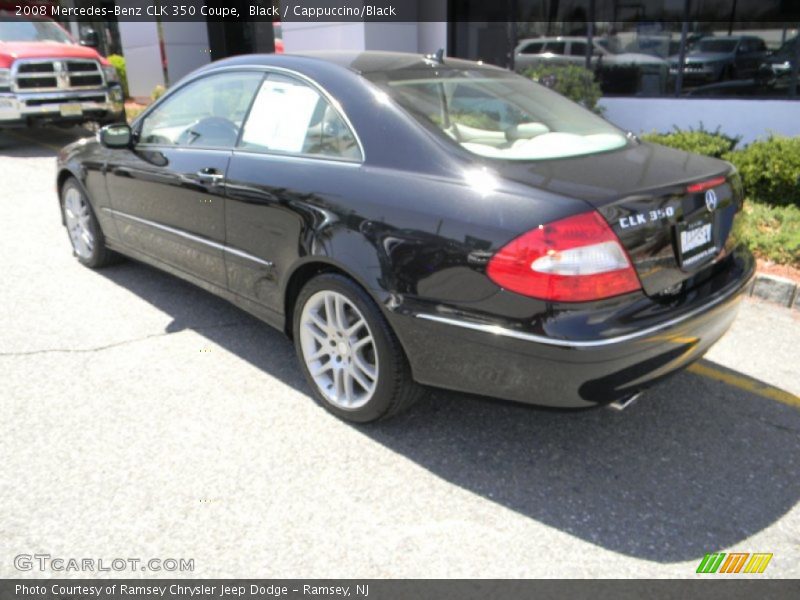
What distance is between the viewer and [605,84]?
10016 millimetres

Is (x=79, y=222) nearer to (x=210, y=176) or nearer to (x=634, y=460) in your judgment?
(x=210, y=176)

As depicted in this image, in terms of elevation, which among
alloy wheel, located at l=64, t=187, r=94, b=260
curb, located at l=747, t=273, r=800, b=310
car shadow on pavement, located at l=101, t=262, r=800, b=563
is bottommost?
car shadow on pavement, located at l=101, t=262, r=800, b=563

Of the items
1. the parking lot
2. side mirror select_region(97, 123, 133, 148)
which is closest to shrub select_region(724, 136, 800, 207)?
the parking lot

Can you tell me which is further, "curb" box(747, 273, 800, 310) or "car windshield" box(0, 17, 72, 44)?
"car windshield" box(0, 17, 72, 44)

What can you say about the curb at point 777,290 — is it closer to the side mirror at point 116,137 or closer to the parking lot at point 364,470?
the parking lot at point 364,470

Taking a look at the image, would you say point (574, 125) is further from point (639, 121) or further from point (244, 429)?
point (639, 121)

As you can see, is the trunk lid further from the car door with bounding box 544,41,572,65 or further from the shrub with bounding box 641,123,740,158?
the car door with bounding box 544,41,572,65

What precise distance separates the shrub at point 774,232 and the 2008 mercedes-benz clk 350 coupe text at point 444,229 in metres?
2.18

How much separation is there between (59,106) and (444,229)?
1034 centimetres

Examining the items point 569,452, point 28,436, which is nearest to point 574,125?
point 569,452

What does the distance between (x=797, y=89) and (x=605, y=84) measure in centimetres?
252

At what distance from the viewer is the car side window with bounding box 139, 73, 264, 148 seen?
3.73m

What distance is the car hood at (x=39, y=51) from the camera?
10.5m

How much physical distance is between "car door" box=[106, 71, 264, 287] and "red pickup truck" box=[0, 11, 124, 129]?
739 centimetres
